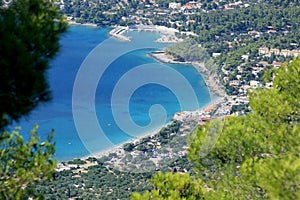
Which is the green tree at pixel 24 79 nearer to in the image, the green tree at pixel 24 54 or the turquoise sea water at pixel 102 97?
the green tree at pixel 24 54

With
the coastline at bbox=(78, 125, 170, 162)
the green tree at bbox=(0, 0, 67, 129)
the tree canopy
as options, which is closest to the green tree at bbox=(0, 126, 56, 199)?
the green tree at bbox=(0, 0, 67, 129)

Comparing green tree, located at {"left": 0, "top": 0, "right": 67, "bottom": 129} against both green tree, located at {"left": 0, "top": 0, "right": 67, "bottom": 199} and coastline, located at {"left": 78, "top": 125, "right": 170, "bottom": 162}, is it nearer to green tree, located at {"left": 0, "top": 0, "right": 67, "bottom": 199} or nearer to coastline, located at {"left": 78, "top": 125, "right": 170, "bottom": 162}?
green tree, located at {"left": 0, "top": 0, "right": 67, "bottom": 199}

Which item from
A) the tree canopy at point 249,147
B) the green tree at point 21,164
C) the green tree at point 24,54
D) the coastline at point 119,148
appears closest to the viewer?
the green tree at point 24,54

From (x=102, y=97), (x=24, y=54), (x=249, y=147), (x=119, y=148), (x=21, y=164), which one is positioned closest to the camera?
(x=24, y=54)

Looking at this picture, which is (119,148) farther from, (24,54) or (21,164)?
(24,54)

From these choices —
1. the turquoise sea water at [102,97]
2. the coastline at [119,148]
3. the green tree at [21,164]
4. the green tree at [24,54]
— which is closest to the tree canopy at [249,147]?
the green tree at [21,164]

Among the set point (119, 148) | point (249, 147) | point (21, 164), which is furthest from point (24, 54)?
point (119, 148)

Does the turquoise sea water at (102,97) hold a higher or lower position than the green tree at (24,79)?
lower

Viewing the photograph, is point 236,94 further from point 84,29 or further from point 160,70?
point 84,29
